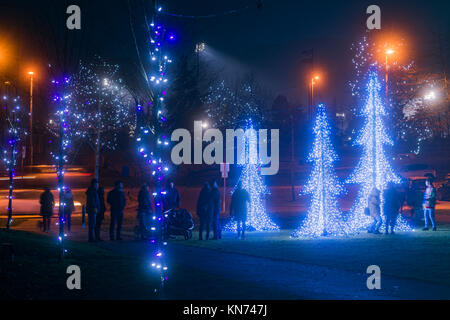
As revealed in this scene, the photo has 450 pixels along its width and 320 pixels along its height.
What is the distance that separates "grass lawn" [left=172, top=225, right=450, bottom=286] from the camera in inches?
450

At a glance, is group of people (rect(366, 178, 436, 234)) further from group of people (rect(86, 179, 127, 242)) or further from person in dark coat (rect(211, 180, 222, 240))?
group of people (rect(86, 179, 127, 242))

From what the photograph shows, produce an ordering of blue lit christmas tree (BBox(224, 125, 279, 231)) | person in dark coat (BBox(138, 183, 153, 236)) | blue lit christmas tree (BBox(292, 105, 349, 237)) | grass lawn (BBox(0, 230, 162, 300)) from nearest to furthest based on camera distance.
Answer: grass lawn (BBox(0, 230, 162, 300))
person in dark coat (BBox(138, 183, 153, 236))
blue lit christmas tree (BBox(292, 105, 349, 237))
blue lit christmas tree (BBox(224, 125, 279, 231))

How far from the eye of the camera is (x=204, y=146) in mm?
53938

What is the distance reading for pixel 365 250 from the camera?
14391 millimetres

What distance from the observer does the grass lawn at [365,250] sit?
11.4 meters

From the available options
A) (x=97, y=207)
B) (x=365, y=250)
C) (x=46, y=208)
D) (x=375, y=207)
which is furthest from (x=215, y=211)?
(x=46, y=208)

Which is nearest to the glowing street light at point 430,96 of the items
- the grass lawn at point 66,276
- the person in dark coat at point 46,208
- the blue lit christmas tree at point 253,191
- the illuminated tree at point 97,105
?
the illuminated tree at point 97,105

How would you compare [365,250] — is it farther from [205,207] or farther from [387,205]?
[205,207]

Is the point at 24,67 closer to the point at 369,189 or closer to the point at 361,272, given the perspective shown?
the point at 369,189

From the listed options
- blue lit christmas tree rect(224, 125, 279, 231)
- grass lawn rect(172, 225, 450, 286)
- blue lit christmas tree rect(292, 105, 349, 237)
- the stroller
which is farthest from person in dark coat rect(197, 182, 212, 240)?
blue lit christmas tree rect(224, 125, 279, 231)

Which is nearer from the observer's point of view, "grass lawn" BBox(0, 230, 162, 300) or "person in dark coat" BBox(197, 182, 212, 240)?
"grass lawn" BBox(0, 230, 162, 300)

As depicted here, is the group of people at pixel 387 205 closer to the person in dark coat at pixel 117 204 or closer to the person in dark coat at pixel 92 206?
the person in dark coat at pixel 117 204

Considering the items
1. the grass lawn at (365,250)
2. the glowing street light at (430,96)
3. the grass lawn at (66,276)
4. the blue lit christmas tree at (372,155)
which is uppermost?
the glowing street light at (430,96)
